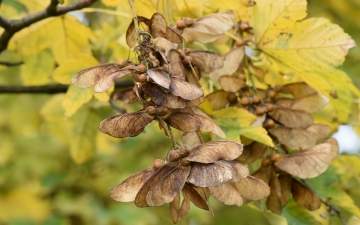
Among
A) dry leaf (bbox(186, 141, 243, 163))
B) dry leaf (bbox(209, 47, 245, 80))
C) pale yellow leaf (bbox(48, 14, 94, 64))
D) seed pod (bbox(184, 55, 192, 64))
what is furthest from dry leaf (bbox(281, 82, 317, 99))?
pale yellow leaf (bbox(48, 14, 94, 64))

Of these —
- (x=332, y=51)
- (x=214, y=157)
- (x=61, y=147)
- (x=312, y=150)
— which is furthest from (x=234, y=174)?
(x=61, y=147)

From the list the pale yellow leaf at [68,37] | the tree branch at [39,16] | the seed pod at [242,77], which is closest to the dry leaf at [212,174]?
the seed pod at [242,77]

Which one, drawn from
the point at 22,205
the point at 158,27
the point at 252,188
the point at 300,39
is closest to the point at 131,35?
the point at 158,27

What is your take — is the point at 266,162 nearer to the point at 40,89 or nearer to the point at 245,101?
the point at 245,101

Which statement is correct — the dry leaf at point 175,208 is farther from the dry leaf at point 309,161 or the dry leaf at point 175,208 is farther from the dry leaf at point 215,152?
the dry leaf at point 309,161

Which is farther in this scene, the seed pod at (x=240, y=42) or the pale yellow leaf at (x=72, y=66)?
the pale yellow leaf at (x=72, y=66)

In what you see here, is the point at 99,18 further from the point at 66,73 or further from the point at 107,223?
the point at 66,73

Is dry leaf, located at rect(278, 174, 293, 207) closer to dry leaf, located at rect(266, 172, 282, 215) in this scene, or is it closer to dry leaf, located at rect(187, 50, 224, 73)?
dry leaf, located at rect(266, 172, 282, 215)
